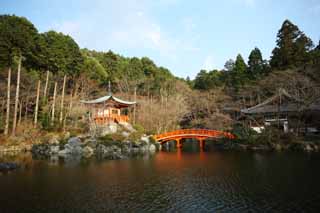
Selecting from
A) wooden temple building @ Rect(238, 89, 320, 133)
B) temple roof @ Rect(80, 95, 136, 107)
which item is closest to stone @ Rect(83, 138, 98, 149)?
temple roof @ Rect(80, 95, 136, 107)

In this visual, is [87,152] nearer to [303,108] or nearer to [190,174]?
[190,174]

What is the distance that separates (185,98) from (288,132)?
14.9 m

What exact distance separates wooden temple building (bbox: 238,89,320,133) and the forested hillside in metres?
1.04

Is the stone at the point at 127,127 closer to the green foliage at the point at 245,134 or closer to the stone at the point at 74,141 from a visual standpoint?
the stone at the point at 74,141

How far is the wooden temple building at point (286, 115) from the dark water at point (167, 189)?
8.66 metres

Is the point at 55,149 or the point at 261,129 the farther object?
the point at 261,129

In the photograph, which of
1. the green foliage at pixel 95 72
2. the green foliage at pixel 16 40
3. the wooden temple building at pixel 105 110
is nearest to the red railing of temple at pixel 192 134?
the wooden temple building at pixel 105 110

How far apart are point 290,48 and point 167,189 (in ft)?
87.4

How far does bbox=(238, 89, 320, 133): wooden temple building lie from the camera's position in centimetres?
1969

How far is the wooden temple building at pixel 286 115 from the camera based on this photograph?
19688mm

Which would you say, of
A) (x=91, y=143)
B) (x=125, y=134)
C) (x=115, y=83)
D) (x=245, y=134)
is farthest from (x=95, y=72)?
(x=245, y=134)

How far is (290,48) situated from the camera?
28109 millimetres

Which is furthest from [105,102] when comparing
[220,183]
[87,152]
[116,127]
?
[220,183]

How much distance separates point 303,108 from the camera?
62.1 ft
